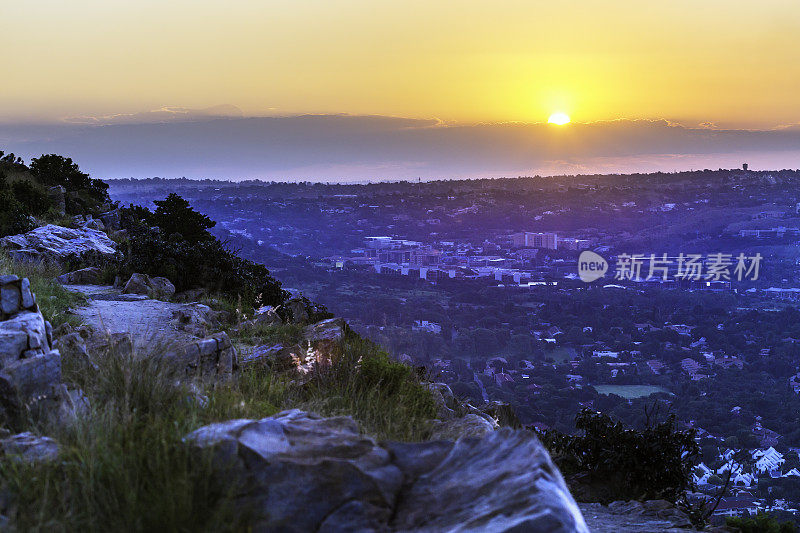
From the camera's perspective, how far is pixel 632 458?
11180 millimetres

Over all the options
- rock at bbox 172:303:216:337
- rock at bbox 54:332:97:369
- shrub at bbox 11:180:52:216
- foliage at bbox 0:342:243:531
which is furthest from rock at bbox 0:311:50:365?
shrub at bbox 11:180:52:216

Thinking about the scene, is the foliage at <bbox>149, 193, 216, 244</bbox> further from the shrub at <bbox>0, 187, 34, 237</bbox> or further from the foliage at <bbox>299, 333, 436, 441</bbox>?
the foliage at <bbox>299, 333, 436, 441</bbox>

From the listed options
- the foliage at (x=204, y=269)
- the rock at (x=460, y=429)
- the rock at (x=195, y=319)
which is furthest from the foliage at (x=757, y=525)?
the foliage at (x=204, y=269)

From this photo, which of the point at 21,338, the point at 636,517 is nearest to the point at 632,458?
the point at 636,517

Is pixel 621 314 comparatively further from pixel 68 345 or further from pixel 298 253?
pixel 68 345

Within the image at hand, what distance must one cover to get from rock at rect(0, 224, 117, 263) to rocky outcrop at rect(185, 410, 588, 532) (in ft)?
50.4

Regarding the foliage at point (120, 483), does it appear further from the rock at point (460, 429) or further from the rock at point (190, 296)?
the rock at point (190, 296)

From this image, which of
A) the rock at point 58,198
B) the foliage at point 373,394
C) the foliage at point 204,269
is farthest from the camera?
the rock at point 58,198

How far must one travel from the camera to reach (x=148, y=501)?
372cm

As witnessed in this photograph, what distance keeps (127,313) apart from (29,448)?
8.84 meters

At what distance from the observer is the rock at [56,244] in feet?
55.8

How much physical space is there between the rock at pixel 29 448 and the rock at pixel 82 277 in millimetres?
13015

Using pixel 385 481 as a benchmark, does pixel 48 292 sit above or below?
below

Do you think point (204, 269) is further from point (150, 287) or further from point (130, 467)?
point (130, 467)
